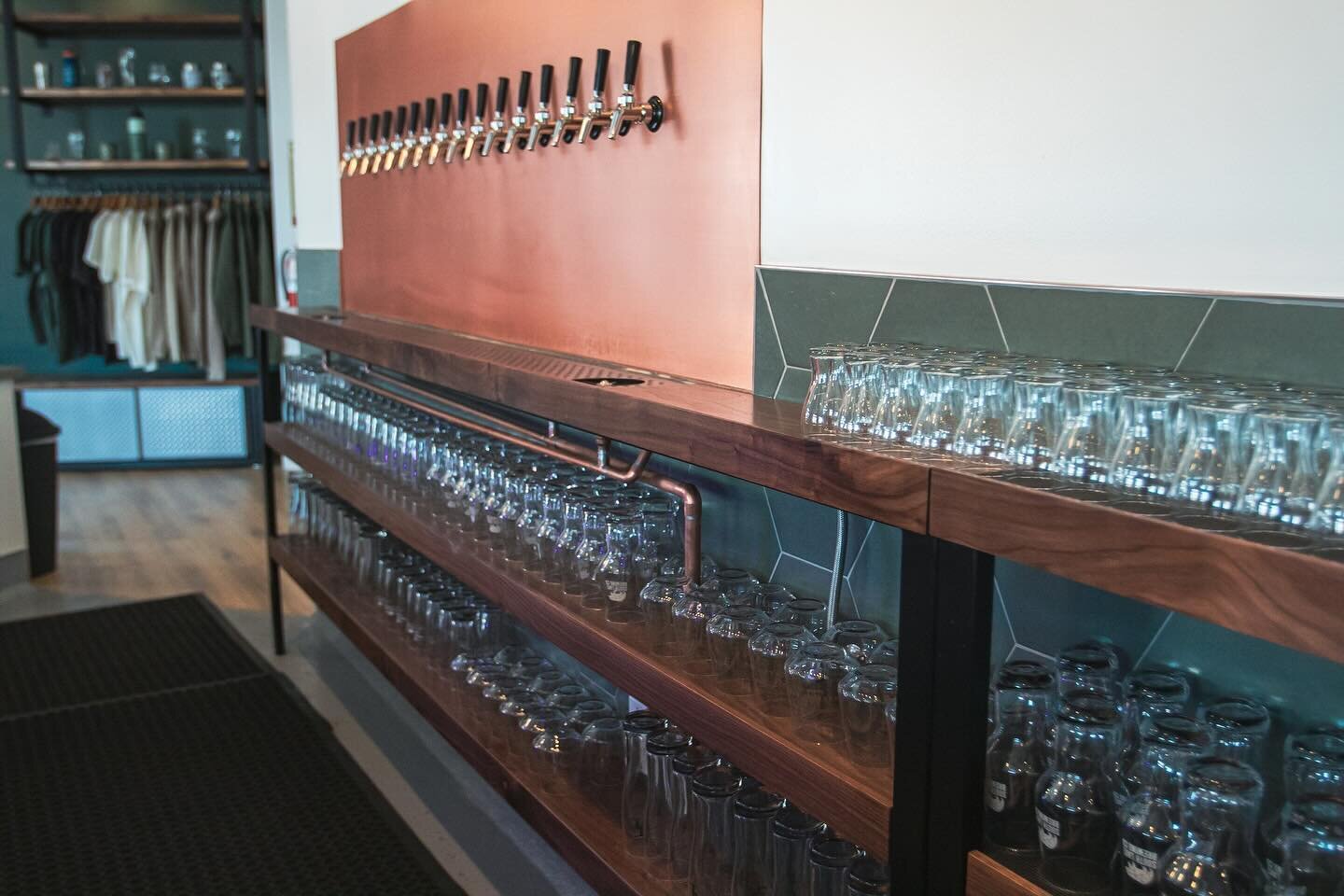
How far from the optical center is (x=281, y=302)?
8477mm

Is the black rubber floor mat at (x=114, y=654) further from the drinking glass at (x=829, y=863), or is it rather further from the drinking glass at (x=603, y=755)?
the drinking glass at (x=829, y=863)

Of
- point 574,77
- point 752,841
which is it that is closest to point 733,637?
point 752,841

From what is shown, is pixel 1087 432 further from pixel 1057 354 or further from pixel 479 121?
pixel 479 121

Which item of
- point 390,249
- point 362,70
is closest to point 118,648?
point 390,249

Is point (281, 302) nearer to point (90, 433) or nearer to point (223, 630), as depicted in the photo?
point (90, 433)

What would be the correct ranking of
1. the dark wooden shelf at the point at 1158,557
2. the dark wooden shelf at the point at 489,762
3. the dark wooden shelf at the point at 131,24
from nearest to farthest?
1. the dark wooden shelf at the point at 1158,557
2. the dark wooden shelf at the point at 489,762
3. the dark wooden shelf at the point at 131,24

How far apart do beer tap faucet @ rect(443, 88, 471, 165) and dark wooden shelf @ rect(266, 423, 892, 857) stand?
1.10m

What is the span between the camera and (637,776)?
7.75 ft

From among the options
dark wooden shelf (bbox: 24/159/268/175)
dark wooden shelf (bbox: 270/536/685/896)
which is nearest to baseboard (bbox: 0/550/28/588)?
dark wooden shelf (bbox: 270/536/685/896)

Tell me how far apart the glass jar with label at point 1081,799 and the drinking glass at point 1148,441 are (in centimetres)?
35

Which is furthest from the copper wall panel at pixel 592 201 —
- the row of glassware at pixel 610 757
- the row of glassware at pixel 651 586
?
the row of glassware at pixel 610 757

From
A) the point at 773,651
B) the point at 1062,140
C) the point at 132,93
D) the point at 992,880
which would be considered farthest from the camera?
the point at 132,93

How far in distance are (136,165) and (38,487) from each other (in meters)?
3.51

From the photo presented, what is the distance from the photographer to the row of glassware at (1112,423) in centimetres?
111
